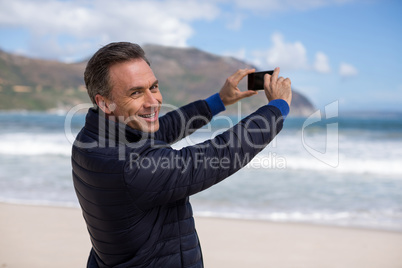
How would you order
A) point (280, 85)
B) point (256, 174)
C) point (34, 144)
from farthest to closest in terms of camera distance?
point (34, 144)
point (256, 174)
point (280, 85)

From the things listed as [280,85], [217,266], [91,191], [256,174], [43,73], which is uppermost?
[43,73]

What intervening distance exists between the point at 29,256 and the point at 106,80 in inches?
130

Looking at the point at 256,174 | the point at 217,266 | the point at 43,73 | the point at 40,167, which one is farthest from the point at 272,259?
the point at 43,73

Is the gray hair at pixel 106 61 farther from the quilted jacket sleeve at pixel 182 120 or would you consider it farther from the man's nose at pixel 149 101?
the quilted jacket sleeve at pixel 182 120

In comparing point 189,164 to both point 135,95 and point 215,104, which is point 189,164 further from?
point 215,104

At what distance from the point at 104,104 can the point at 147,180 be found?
0.36 metres

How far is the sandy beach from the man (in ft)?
8.86

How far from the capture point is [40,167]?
360 inches

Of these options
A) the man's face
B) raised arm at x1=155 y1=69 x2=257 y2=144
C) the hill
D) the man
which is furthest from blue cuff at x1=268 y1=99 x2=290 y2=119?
the hill

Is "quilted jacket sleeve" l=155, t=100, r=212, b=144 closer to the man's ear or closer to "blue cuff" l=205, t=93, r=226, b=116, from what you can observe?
"blue cuff" l=205, t=93, r=226, b=116

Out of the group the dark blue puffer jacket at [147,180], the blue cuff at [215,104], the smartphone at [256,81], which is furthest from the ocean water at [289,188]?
the dark blue puffer jacket at [147,180]

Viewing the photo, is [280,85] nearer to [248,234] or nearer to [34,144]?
[248,234]

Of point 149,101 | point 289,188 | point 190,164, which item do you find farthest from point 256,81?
point 289,188

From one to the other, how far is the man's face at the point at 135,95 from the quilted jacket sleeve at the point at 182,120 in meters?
0.48
